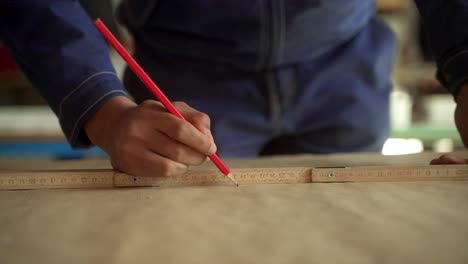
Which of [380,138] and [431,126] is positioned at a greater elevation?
[380,138]

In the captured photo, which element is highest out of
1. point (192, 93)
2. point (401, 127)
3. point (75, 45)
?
point (75, 45)

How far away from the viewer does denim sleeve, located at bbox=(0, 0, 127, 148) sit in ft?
2.07

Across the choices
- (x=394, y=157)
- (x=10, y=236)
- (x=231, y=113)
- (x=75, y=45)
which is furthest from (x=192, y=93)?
(x=10, y=236)

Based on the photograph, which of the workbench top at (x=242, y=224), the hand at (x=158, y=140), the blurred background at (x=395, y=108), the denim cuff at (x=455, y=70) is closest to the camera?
the workbench top at (x=242, y=224)

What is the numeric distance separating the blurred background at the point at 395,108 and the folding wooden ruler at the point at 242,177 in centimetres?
91

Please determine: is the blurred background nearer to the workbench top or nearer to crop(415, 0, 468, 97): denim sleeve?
crop(415, 0, 468, 97): denim sleeve

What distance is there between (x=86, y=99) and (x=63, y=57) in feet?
0.28

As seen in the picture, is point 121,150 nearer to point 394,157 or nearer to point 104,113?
point 104,113

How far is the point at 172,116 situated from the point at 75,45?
240 mm

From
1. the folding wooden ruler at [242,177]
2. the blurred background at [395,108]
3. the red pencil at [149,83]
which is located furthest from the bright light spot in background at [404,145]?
the red pencil at [149,83]

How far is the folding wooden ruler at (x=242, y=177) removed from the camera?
575mm

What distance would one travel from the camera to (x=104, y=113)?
61 centimetres

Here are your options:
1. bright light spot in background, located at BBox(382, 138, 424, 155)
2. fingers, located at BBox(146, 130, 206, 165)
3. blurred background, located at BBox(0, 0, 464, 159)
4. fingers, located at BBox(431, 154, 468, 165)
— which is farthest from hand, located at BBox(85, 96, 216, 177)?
bright light spot in background, located at BBox(382, 138, 424, 155)

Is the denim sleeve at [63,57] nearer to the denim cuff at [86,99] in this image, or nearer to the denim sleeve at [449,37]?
the denim cuff at [86,99]
